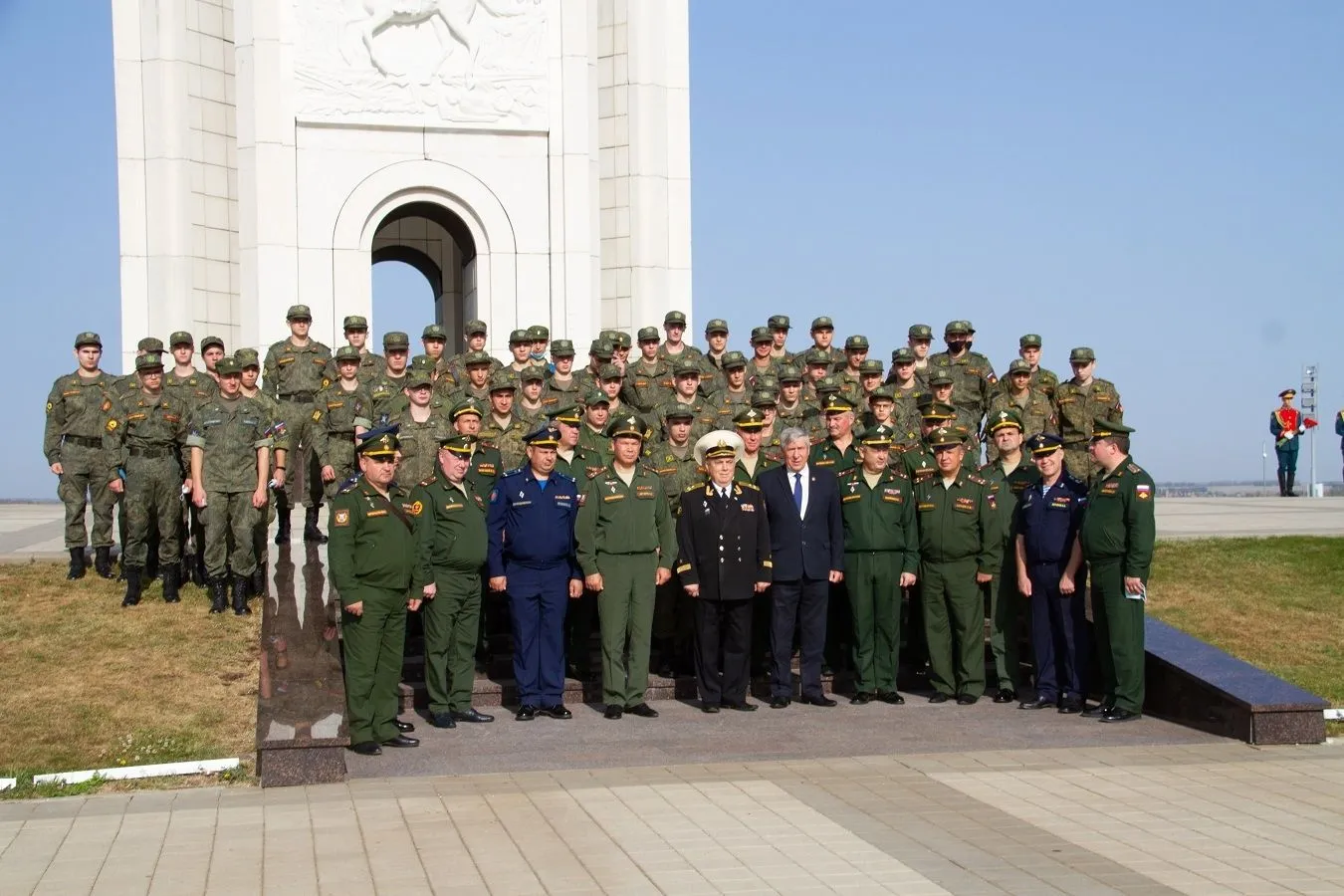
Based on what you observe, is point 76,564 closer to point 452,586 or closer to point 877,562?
point 452,586

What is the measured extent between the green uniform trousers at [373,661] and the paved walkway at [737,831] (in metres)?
0.80

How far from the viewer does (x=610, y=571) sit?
971 centimetres

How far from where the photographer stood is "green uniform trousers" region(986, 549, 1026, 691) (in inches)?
403

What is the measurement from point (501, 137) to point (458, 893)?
42.7 ft

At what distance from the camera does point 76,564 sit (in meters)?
12.6

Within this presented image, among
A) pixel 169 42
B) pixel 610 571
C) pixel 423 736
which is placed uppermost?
pixel 169 42

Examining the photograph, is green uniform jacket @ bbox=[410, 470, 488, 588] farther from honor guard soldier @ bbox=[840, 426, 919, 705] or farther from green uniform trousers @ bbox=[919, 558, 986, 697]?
green uniform trousers @ bbox=[919, 558, 986, 697]

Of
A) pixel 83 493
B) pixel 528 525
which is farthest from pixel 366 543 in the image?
pixel 83 493

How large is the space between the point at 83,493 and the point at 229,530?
177 centimetres

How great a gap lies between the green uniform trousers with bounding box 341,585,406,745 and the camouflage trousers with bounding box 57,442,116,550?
4826 mm

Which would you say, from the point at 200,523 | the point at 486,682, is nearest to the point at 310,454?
the point at 200,523

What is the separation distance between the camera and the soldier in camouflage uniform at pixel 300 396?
42.2 ft

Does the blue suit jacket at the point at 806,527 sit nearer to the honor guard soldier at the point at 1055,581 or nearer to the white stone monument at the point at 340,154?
the honor guard soldier at the point at 1055,581

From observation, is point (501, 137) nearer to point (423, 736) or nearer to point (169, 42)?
point (169, 42)
